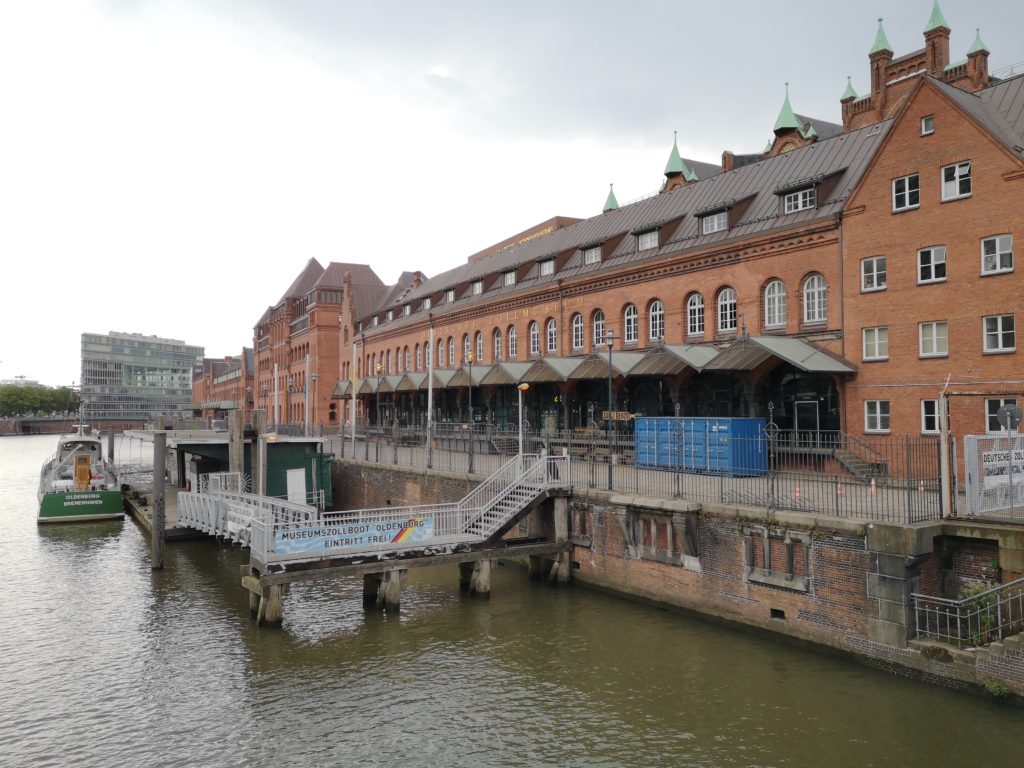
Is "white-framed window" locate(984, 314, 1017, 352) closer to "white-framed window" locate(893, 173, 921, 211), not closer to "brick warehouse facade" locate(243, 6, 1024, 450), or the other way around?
"brick warehouse facade" locate(243, 6, 1024, 450)

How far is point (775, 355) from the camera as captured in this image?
25.5 metres

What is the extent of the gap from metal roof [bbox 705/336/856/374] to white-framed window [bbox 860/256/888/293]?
258cm

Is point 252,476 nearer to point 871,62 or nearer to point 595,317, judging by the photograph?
point 595,317

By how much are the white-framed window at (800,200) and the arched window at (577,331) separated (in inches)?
492

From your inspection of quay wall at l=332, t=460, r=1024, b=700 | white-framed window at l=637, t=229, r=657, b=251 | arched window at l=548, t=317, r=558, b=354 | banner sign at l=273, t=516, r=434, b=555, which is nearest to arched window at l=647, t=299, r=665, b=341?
white-framed window at l=637, t=229, r=657, b=251

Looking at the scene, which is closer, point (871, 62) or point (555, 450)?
point (555, 450)

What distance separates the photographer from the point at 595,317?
37.9m

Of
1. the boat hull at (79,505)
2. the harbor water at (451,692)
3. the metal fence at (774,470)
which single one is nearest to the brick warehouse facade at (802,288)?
the metal fence at (774,470)

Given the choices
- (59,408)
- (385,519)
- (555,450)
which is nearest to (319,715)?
(385,519)

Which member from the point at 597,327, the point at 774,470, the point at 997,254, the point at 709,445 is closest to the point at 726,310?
the point at 597,327

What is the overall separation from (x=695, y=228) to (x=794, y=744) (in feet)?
83.0

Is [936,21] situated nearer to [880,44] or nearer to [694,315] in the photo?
[880,44]

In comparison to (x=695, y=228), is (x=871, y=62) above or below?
above

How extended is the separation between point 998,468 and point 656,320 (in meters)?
20.1
